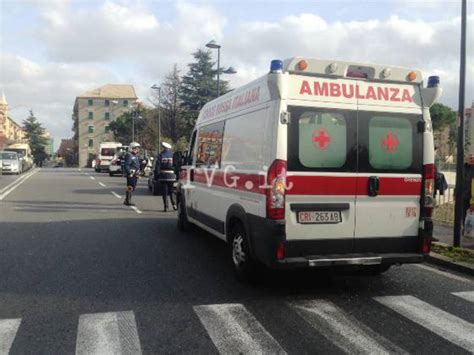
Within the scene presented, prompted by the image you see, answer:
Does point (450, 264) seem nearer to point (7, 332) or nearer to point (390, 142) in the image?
point (390, 142)

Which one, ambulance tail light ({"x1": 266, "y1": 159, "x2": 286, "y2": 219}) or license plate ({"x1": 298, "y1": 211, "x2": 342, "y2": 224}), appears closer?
ambulance tail light ({"x1": 266, "y1": 159, "x2": 286, "y2": 219})

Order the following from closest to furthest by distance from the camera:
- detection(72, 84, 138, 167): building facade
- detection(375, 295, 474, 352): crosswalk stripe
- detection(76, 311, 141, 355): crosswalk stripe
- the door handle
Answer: detection(76, 311, 141, 355): crosswalk stripe
detection(375, 295, 474, 352): crosswalk stripe
the door handle
detection(72, 84, 138, 167): building facade

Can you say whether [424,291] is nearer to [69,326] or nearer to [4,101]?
[69,326]

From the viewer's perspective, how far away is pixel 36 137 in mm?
121812

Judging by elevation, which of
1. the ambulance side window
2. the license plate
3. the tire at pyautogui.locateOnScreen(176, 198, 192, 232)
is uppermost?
the ambulance side window

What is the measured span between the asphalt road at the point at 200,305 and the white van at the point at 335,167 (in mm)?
494

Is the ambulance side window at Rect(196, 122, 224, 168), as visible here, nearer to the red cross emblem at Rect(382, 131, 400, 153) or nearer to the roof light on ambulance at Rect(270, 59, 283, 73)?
the roof light on ambulance at Rect(270, 59, 283, 73)

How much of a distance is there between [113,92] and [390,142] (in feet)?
407

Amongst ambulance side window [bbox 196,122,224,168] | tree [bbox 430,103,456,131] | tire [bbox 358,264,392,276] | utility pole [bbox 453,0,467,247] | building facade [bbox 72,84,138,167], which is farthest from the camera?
building facade [bbox 72,84,138,167]

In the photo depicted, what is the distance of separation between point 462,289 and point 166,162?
836 centimetres

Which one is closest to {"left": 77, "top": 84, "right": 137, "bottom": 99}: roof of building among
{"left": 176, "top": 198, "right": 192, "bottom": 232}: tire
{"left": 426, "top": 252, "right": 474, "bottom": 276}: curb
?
{"left": 176, "top": 198, "right": 192, "bottom": 232}: tire

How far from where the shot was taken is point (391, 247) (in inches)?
227

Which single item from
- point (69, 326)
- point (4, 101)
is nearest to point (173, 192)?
point (69, 326)

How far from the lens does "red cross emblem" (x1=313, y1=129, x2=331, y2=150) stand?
545 centimetres
